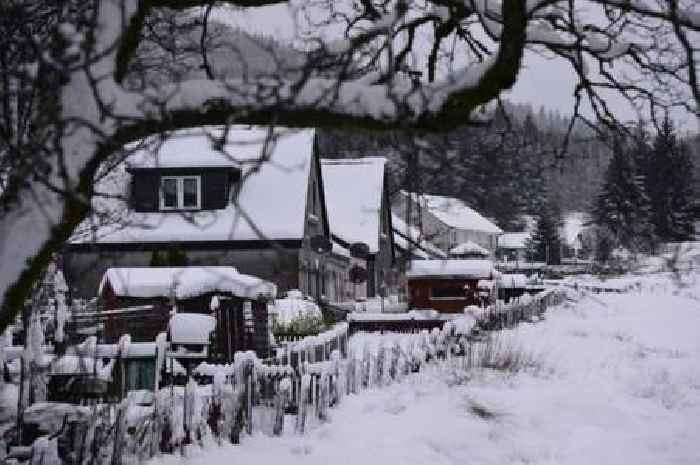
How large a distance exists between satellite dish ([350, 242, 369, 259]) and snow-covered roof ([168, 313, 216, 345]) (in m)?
22.8

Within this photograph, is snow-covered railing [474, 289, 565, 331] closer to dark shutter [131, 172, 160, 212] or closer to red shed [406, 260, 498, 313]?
red shed [406, 260, 498, 313]

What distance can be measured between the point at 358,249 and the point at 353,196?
5658mm

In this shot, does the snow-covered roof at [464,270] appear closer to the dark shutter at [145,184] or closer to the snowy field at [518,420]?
the dark shutter at [145,184]

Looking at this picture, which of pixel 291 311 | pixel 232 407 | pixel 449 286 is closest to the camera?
pixel 232 407

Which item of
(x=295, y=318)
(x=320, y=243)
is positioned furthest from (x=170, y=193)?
(x=295, y=318)

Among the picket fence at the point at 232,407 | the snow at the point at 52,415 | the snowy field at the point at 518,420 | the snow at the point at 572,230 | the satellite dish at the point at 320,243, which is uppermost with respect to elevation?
the snow at the point at 572,230

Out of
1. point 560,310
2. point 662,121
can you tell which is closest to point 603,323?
point 560,310

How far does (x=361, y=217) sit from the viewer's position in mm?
38500

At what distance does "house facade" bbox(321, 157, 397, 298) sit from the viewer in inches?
1465

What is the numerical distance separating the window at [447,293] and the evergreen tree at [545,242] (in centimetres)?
4723

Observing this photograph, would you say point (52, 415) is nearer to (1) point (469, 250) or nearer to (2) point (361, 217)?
(2) point (361, 217)

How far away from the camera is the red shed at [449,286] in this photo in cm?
2769

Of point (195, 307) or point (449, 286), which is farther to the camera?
point (449, 286)

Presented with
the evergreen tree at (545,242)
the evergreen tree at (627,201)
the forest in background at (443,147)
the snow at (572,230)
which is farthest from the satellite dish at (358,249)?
the snow at (572,230)
